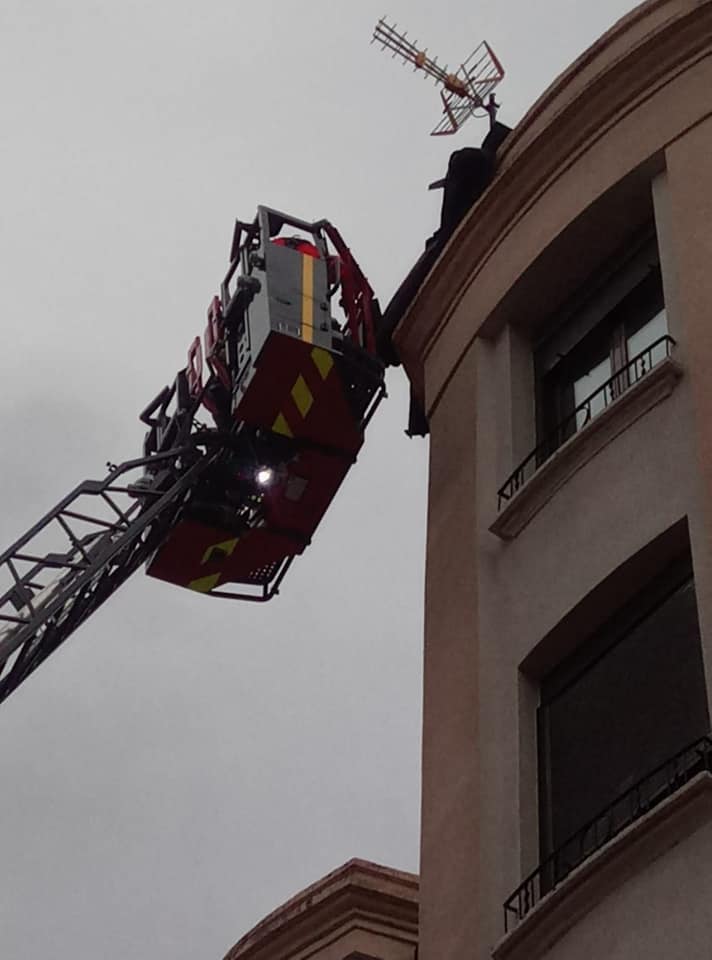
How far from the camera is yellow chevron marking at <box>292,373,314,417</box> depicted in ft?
56.7

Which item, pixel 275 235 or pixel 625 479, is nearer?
pixel 625 479

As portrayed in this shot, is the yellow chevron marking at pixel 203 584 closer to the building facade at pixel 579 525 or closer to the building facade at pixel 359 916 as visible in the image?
the building facade at pixel 579 525

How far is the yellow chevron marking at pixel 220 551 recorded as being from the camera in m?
19.3

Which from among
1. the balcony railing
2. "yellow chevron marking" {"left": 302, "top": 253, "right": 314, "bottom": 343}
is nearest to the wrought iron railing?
the balcony railing

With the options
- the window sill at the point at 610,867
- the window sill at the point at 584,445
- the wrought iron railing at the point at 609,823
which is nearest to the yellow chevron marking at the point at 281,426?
the window sill at the point at 584,445

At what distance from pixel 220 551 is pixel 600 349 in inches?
325

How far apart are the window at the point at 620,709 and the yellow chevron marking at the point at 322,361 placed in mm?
6910

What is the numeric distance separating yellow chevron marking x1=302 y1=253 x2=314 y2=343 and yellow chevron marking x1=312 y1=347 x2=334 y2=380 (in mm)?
130

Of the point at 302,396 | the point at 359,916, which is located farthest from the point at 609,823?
the point at 302,396

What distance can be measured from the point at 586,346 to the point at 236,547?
7.86 metres

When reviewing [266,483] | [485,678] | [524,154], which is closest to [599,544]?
[485,678]

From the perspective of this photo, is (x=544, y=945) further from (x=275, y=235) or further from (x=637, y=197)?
(x=275, y=235)

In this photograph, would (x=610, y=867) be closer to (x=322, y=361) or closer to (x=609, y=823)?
(x=609, y=823)

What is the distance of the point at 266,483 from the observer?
1853 centimetres
